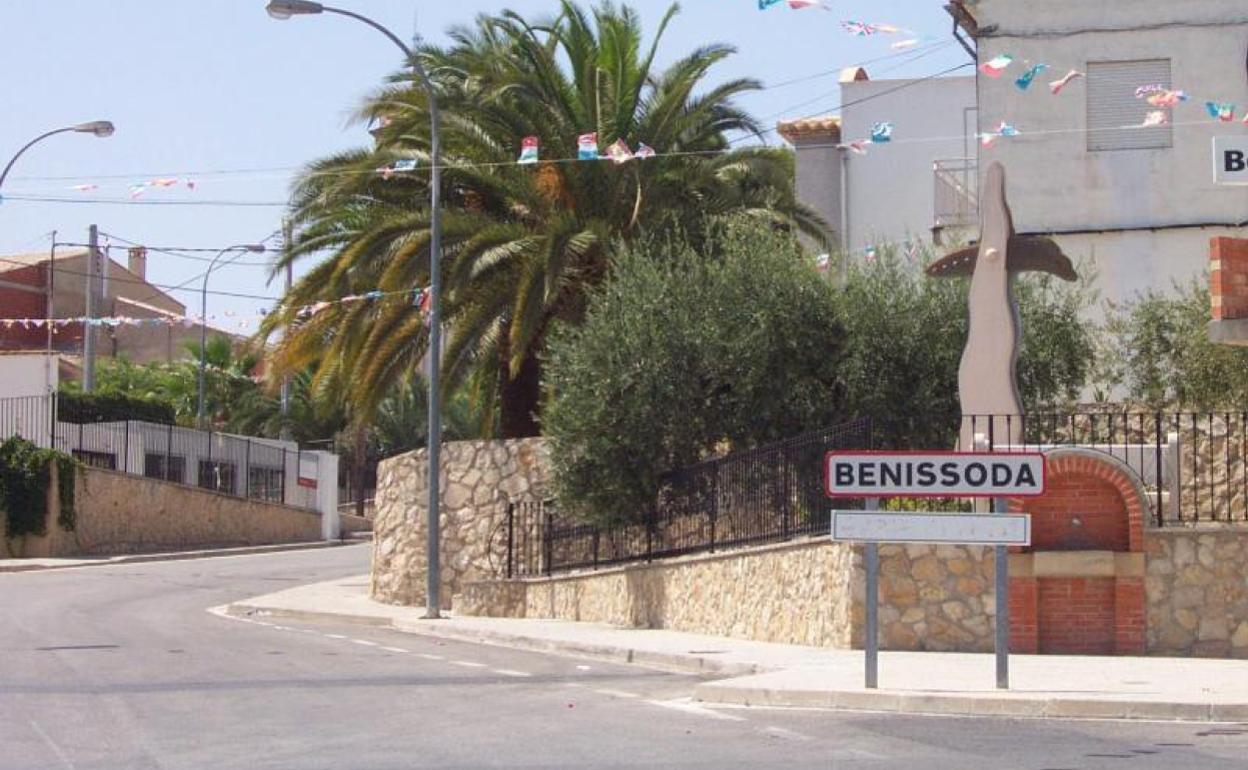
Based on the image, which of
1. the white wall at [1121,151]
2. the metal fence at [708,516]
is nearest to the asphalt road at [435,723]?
the metal fence at [708,516]

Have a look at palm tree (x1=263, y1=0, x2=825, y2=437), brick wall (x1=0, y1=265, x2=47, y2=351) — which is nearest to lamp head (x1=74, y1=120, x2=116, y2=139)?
palm tree (x1=263, y1=0, x2=825, y2=437)

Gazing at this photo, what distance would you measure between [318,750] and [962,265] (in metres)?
11.0

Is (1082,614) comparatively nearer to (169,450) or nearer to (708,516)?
(708,516)

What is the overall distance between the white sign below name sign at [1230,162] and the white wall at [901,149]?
19436 mm

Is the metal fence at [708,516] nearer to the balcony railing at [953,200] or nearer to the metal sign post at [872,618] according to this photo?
the metal sign post at [872,618]

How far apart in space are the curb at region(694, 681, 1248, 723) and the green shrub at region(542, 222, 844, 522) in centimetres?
877

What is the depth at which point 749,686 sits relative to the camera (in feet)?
48.4

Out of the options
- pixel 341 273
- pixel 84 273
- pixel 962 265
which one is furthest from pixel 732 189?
pixel 84 273

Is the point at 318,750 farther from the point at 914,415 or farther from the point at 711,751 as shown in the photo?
the point at 914,415

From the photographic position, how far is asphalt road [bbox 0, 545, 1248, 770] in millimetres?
10961

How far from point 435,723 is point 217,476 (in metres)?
36.5

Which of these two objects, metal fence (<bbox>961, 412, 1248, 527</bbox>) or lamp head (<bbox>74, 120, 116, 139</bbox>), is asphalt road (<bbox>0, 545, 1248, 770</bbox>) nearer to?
metal fence (<bbox>961, 412, 1248, 527</bbox>)

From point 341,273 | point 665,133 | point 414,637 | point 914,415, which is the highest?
point 665,133

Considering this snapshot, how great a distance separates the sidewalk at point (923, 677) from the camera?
1365 centimetres
